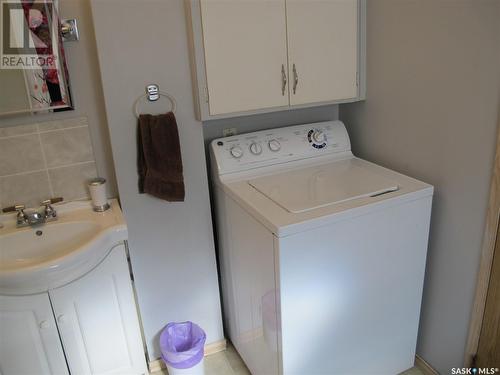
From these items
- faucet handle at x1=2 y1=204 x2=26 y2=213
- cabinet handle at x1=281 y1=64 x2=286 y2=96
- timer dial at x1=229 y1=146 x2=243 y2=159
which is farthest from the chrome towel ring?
faucet handle at x1=2 y1=204 x2=26 y2=213

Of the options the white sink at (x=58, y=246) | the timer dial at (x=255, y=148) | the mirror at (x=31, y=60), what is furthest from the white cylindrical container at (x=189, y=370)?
the mirror at (x=31, y=60)

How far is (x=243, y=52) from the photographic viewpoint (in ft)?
5.36

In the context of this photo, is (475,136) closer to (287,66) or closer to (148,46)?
(287,66)

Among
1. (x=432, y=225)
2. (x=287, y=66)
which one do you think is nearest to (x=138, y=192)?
(x=287, y=66)

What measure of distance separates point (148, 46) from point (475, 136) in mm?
1261

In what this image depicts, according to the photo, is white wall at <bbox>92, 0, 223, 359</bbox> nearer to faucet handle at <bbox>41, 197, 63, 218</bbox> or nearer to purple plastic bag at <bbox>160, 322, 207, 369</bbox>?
purple plastic bag at <bbox>160, 322, 207, 369</bbox>

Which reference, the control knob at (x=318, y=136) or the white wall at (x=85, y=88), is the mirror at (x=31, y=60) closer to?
the white wall at (x=85, y=88)

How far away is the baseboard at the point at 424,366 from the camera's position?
1.85 meters

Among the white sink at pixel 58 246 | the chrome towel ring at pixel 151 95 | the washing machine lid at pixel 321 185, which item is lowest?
the white sink at pixel 58 246

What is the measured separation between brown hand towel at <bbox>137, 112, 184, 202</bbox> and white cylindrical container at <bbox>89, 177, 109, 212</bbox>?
0.53ft

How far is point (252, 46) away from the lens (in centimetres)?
164

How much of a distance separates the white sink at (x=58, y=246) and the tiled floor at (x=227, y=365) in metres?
0.82

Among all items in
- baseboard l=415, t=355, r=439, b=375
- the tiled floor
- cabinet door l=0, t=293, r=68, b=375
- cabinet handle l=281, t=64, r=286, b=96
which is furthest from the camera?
the tiled floor

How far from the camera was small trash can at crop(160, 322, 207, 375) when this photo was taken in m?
1.80
